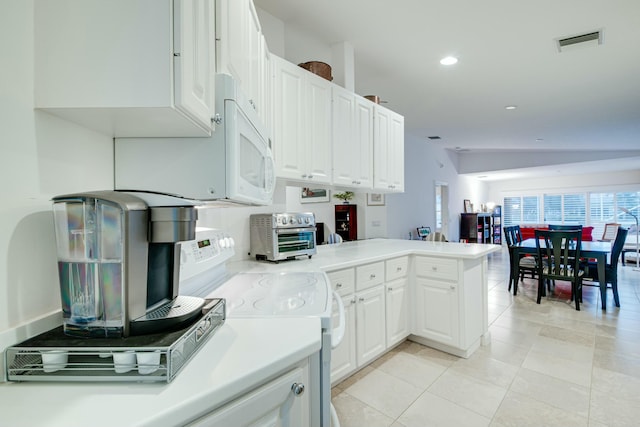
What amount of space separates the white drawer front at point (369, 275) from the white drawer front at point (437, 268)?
0.49m

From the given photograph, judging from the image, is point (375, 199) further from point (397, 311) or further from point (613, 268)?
point (613, 268)

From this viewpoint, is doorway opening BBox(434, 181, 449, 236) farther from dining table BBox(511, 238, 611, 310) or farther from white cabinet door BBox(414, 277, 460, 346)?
white cabinet door BBox(414, 277, 460, 346)

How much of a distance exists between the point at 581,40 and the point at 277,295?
3189 millimetres

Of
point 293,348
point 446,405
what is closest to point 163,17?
point 293,348

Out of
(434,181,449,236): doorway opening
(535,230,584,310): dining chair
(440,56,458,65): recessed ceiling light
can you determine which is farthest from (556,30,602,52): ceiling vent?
(434,181,449,236): doorway opening

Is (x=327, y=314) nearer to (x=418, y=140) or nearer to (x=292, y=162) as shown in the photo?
(x=292, y=162)

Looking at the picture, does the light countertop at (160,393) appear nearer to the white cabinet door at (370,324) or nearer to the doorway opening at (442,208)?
the white cabinet door at (370,324)


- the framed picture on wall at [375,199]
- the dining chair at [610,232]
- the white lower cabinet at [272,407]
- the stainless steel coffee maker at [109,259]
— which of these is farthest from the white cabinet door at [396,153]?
the dining chair at [610,232]

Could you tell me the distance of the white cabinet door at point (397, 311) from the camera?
2498 mm

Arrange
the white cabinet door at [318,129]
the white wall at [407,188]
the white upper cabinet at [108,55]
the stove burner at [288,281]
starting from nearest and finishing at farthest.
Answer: the white upper cabinet at [108,55], the stove burner at [288,281], the white cabinet door at [318,129], the white wall at [407,188]

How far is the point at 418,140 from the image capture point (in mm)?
6469

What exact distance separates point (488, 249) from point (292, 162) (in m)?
1.96

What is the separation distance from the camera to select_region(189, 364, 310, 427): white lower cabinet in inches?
25.5

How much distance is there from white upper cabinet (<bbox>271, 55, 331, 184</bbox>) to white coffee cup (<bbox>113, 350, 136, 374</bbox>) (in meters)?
1.61
